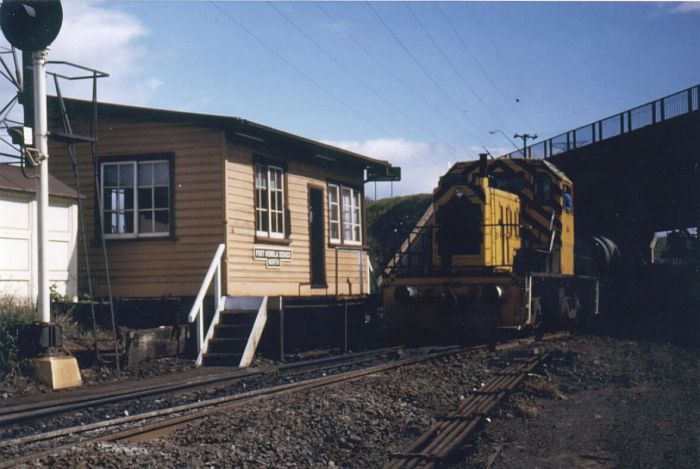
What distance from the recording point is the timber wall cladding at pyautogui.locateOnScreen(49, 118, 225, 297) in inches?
550

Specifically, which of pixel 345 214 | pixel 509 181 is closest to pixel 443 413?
pixel 509 181

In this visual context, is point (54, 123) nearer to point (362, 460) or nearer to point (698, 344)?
point (362, 460)

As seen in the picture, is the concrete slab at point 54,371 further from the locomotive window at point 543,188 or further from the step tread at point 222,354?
the locomotive window at point 543,188

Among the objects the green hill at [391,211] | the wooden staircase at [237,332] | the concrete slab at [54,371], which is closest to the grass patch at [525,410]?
the wooden staircase at [237,332]

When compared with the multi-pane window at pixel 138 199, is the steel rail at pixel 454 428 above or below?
below

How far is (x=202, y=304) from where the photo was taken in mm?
13000

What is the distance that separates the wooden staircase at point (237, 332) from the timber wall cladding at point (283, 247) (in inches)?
17.9

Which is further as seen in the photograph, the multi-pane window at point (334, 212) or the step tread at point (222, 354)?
the multi-pane window at point (334, 212)

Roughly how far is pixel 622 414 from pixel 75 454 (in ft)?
16.9

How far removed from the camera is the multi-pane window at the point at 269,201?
15094 mm

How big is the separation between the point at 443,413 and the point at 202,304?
6355mm

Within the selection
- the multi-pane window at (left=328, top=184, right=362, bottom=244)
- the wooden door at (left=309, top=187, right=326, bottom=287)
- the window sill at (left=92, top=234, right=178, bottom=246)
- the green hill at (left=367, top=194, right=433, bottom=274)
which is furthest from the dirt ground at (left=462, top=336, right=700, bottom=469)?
the green hill at (left=367, top=194, right=433, bottom=274)

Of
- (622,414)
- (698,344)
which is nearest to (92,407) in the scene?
(622,414)

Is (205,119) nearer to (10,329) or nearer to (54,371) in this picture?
(10,329)
